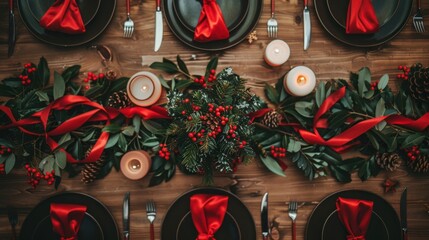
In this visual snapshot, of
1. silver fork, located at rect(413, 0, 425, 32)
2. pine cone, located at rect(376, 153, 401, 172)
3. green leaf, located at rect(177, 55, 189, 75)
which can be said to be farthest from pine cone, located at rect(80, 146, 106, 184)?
silver fork, located at rect(413, 0, 425, 32)

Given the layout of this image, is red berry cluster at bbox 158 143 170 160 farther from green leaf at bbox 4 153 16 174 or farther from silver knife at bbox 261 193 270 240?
green leaf at bbox 4 153 16 174

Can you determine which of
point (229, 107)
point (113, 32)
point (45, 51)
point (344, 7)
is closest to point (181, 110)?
point (229, 107)

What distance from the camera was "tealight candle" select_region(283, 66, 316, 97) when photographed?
1.07m

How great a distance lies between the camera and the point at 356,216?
1099 millimetres

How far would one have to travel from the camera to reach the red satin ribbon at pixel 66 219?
1077mm

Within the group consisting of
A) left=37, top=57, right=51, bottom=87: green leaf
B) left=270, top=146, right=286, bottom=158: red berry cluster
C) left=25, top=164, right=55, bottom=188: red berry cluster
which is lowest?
left=25, top=164, right=55, bottom=188: red berry cluster

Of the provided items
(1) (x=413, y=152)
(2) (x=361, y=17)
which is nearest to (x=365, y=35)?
(2) (x=361, y=17)

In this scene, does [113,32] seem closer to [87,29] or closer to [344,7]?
[87,29]

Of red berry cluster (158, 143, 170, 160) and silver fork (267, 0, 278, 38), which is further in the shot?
silver fork (267, 0, 278, 38)

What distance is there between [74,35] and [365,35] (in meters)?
0.95

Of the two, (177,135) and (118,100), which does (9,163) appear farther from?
(177,135)

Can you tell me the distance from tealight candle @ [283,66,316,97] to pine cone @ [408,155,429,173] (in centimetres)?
41

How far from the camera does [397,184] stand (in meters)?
1.16

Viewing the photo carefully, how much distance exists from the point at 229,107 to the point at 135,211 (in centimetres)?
49
